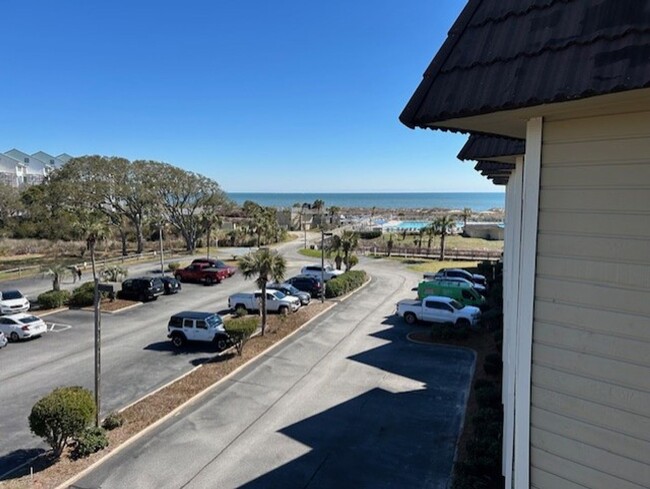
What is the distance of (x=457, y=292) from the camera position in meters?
27.3

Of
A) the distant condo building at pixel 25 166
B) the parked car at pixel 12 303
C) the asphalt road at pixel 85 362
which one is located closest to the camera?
the asphalt road at pixel 85 362

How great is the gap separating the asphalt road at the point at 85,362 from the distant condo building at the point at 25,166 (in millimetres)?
71621

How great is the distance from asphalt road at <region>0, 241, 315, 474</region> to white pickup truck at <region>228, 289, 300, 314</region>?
1.70 meters

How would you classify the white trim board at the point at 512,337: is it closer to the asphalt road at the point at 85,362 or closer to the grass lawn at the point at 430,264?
the asphalt road at the point at 85,362

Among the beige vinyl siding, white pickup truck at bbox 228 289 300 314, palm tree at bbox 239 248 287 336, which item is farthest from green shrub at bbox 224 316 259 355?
the beige vinyl siding

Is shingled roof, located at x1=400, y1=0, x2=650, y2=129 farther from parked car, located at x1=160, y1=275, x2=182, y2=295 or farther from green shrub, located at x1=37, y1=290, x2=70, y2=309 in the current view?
parked car, located at x1=160, y1=275, x2=182, y2=295

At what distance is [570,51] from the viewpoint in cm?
299

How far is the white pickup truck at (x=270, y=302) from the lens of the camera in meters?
25.7

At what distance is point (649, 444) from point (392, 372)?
46.8ft

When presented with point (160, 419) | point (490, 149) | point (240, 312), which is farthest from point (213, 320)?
point (490, 149)

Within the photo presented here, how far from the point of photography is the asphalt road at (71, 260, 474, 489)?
34.8ft

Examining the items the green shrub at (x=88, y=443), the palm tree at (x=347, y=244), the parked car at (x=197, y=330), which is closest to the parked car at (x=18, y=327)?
the parked car at (x=197, y=330)

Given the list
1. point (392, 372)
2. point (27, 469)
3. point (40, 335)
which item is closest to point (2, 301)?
point (40, 335)

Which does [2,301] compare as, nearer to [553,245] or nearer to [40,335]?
[40,335]
